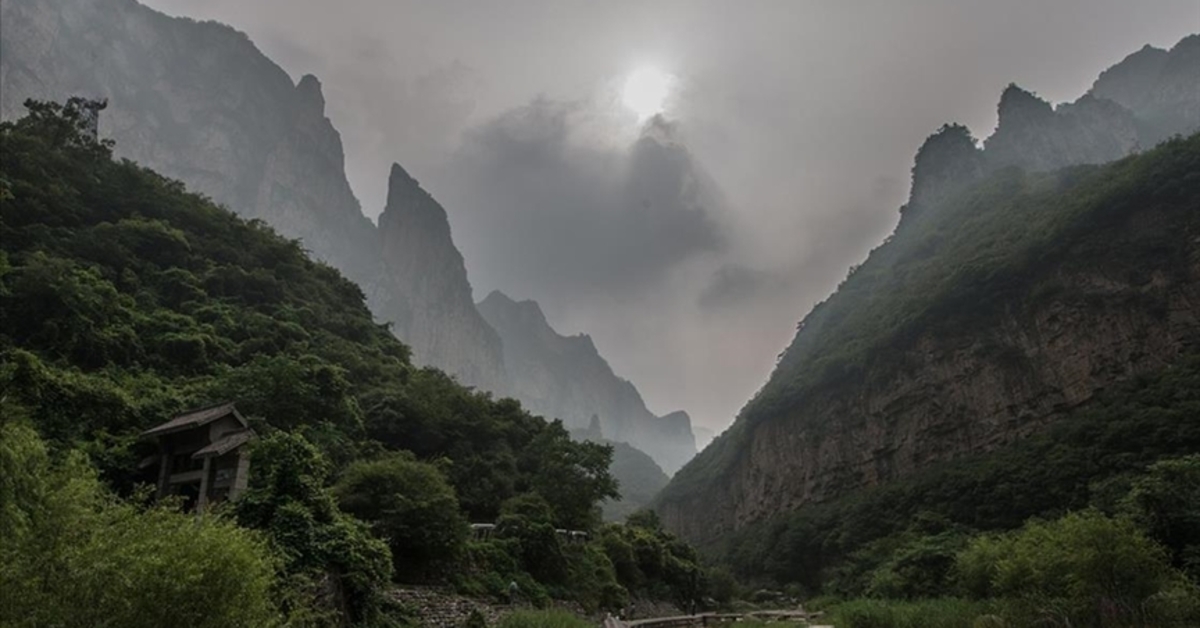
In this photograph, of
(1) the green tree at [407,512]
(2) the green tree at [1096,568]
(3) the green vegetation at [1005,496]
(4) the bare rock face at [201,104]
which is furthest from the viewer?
(4) the bare rock face at [201,104]

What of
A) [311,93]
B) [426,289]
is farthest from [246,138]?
[426,289]

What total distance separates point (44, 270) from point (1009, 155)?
420 feet

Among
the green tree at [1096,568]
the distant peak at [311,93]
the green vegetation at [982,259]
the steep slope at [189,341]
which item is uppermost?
the distant peak at [311,93]

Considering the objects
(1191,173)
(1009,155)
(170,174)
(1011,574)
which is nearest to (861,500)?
(1191,173)

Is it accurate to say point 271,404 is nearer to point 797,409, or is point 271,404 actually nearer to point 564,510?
point 564,510

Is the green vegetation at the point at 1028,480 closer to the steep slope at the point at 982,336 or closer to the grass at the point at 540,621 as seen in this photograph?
the steep slope at the point at 982,336

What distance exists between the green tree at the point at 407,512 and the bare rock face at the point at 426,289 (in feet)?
436

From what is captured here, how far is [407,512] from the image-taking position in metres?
18.4

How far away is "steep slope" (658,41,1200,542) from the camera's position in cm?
4834

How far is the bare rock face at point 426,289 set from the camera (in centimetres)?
15138

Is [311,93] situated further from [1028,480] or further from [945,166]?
[1028,480]

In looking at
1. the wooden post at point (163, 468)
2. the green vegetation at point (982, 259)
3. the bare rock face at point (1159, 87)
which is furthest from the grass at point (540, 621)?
the bare rock face at point (1159, 87)

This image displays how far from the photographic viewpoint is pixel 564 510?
114 ft

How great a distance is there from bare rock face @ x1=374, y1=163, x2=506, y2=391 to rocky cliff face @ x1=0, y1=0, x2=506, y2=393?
309 millimetres
